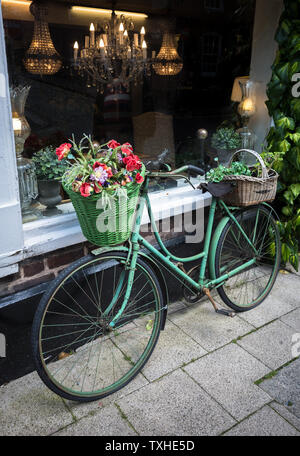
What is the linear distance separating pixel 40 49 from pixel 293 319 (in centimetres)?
296

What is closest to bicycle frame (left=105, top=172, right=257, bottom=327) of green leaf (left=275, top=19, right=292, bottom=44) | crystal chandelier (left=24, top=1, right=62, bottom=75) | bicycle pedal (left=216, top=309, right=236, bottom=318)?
bicycle pedal (left=216, top=309, right=236, bottom=318)

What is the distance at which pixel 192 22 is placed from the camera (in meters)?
4.04

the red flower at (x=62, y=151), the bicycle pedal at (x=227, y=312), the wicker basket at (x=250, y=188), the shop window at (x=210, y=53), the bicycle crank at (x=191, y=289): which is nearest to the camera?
the red flower at (x=62, y=151)

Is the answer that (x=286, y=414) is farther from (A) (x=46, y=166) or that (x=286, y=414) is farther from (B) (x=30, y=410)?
(A) (x=46, y=166)

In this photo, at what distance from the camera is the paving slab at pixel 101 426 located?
2225mm

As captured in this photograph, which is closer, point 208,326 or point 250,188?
point 250,188

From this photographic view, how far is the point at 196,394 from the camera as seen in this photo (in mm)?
2486

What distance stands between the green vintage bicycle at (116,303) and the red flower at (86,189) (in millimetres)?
416

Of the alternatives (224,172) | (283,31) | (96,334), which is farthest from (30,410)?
(283,31)

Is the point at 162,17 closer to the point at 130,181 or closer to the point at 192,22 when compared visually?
the point at 192,22

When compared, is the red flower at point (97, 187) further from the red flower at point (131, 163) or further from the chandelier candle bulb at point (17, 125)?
the chandelier candle bulb at point (17, 125)

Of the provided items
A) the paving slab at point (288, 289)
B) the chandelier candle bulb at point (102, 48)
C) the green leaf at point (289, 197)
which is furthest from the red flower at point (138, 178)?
the chandelier candle bulb at point (102, 48)

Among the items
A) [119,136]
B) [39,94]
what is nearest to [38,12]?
[39,94]

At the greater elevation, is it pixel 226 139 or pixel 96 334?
pixel 226 139
